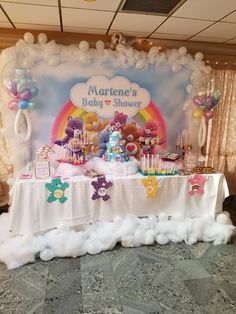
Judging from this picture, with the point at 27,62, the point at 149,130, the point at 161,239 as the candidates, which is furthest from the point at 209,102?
the point at 27,62

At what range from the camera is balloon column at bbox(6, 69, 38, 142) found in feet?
9.54

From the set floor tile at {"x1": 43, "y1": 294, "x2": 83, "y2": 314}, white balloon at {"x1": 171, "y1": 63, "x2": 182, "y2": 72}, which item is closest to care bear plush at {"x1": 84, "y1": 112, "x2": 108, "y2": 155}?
white balloon at {"x1": 171, "y1": 63, "x2": 182, "y2": 72}

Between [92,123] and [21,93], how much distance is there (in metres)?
0.85

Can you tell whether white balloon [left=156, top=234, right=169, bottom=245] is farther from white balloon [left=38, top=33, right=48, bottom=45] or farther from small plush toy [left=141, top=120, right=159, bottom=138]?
white balloon [left=38, top=33, right=48, bottom=45]

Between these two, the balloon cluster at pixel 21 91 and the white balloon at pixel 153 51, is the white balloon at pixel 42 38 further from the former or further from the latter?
the white balloon at pixel 153 51

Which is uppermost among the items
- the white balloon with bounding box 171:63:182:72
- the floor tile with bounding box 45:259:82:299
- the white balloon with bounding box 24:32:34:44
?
the white balloon with bounding box 24:32:34:44

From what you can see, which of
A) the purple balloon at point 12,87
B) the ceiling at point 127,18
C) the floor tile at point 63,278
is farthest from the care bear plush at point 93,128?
the floor tile at point 63,278

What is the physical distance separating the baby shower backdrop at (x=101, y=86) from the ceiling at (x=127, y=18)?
189 millimetres

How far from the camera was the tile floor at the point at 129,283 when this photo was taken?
1.99 m

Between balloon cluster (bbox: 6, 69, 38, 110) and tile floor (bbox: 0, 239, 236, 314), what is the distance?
5.41 feet

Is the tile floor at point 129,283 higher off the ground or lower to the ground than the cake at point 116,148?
lower

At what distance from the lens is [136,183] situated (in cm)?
288

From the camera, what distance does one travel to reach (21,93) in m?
2.96

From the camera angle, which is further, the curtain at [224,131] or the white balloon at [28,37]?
the curtain at [224,131]
